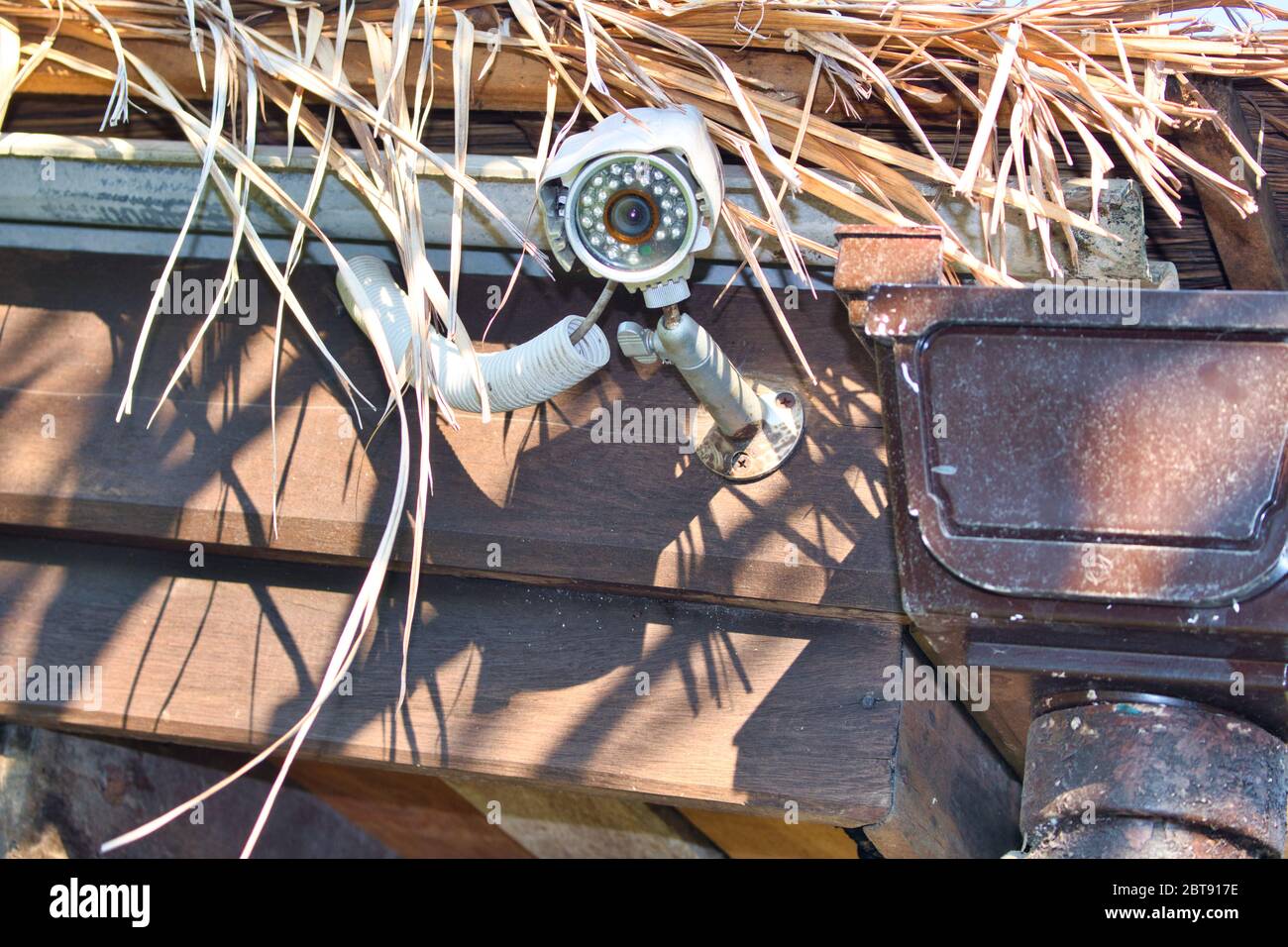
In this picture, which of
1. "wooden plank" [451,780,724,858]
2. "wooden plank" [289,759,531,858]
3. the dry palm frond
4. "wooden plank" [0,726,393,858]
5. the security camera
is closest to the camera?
the security camera

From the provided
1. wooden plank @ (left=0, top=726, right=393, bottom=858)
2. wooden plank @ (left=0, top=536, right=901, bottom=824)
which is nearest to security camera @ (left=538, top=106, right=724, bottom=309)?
wooden plank @ (left=0, top=536, right=901, bottom=824)

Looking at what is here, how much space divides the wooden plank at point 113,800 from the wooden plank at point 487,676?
27cm

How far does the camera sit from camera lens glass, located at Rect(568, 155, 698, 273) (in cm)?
123

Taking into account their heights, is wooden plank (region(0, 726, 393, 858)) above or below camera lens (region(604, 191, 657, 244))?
below

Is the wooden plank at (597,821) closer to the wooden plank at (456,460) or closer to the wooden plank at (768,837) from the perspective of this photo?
the wooden plank at (768,837)

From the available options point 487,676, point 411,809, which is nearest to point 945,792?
point 487,676

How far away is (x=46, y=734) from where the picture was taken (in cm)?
198

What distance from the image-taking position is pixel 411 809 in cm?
254

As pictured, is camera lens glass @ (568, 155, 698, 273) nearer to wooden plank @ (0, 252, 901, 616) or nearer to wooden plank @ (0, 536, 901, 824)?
wooden plank @ (0, 252, 901, 616)

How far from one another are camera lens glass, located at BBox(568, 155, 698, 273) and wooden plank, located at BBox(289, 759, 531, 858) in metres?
1.43

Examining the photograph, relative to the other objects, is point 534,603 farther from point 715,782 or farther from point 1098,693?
point 1098,693

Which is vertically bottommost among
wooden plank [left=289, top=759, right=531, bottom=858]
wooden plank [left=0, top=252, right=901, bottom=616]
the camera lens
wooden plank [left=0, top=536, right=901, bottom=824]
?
wooden plank [left=289, top=759, right=531, bottom=858]

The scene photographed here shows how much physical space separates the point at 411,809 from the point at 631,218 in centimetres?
165

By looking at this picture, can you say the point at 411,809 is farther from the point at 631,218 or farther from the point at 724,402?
the point at 631,218
